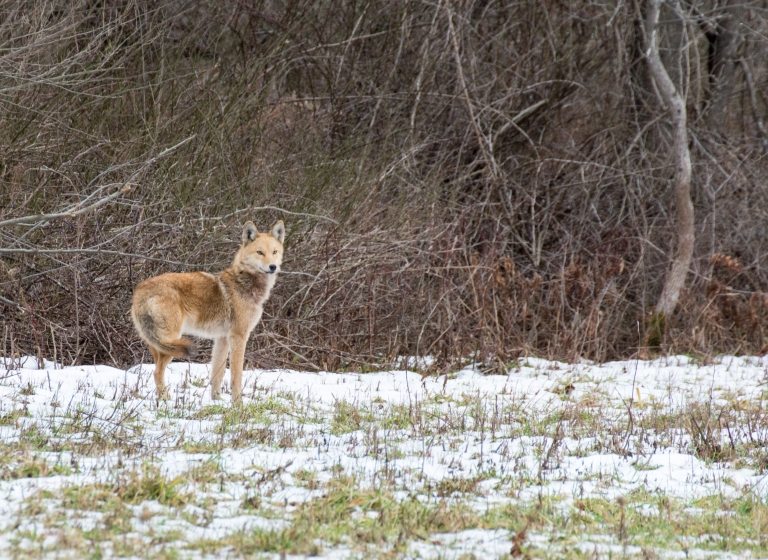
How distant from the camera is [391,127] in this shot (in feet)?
58.6

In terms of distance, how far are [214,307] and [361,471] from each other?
3566 mm

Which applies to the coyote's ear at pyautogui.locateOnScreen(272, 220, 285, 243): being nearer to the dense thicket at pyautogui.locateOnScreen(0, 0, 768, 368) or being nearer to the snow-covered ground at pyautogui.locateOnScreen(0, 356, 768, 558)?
the dense thicket at pyautogui.locateOnScreen(0, 0, 768, 368)

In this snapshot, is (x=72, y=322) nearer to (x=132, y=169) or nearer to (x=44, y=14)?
(x=132, y=169)

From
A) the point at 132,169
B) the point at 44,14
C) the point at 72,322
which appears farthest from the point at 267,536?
the point at 44,14

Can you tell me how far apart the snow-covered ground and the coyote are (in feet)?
1.22

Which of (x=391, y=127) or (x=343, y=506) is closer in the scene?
(x=343, y=506)

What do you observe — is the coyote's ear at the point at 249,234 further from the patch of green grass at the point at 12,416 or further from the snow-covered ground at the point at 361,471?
the patch of green grass at the point at 12,416

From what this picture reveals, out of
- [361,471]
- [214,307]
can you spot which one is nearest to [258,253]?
A: [214,307]

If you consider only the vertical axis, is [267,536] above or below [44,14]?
below

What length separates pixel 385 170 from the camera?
1617cm

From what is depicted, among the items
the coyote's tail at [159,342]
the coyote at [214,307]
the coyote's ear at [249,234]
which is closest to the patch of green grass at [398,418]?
the coyote at [214,307]

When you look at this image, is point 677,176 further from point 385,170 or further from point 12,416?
point 12,416

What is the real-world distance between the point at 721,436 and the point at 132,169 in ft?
25.2

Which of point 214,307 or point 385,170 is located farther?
point 385,170
